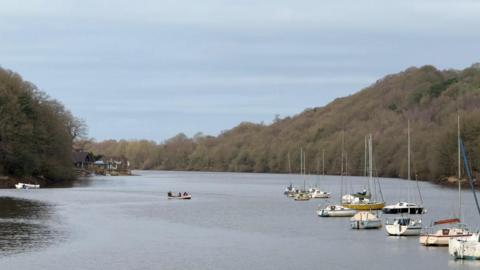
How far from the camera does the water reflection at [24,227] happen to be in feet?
192

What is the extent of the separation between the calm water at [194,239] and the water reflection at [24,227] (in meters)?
0.07

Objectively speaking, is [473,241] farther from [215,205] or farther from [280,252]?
[215,205]

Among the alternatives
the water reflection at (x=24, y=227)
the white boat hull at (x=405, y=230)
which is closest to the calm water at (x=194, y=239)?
the water reflection at (x=24, y=227)

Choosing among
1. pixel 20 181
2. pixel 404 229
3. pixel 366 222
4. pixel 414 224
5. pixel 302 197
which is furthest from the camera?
pixel 20 181

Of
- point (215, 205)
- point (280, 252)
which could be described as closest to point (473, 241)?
point (280, 252)

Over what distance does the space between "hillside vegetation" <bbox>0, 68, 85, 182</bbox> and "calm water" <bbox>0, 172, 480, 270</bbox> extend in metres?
33.2

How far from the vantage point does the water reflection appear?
58.5 meters

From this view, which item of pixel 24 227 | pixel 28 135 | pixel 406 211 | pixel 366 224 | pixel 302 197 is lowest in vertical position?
pixel 24 227

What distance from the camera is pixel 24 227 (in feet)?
230

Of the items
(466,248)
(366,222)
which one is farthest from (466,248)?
(366,222)

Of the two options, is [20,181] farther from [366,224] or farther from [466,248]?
[466,248]

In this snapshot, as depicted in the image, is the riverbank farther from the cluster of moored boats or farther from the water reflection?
the cluster of moored boats

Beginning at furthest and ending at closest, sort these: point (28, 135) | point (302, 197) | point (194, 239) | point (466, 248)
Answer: point (28, 135)
point (302, 197)
point (194, 239)
point (466, 248)

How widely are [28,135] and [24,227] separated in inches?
2695
